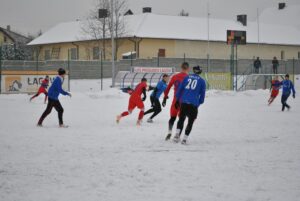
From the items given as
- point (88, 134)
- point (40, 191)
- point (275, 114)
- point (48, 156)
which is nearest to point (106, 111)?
point (275, 114)

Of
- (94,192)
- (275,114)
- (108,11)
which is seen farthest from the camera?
(108,11)

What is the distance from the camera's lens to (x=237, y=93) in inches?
1373

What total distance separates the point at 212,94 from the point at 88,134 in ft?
69.9

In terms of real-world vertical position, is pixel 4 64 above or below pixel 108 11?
below

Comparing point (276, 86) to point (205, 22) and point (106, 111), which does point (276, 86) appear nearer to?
point (106, 111)

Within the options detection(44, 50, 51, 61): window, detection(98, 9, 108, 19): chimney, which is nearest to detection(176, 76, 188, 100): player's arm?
detection(98, 9, 108, 19): chimney

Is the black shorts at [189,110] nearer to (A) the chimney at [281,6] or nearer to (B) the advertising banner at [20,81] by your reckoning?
(B) the advertising banner at [20,81]

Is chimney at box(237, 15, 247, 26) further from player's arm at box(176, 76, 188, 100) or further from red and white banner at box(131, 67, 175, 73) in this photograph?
player's arm at box(176, 76, 188, 100)

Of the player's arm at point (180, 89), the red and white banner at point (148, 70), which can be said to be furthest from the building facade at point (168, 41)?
the player's arm at point (180, 89)

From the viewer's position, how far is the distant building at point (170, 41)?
55.5 metres

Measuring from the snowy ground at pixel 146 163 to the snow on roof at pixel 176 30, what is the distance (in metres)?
40.9

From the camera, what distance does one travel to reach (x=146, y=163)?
Answer: 8.94 meters

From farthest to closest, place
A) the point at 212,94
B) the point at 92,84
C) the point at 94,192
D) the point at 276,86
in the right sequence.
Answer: the point at 92,84 → the point at 212,94 → the point at 276,86 → the point at 94,192

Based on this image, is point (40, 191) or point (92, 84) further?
point (92, 84)
